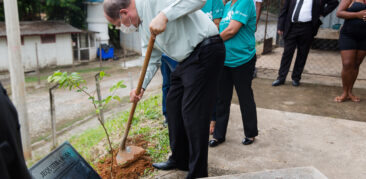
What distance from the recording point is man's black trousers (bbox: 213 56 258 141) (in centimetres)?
290

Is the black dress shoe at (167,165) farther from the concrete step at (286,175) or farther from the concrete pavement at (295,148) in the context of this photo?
the concrete step at (286,175)

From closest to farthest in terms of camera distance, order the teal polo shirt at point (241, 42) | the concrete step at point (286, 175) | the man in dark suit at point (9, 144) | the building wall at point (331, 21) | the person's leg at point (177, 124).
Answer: the man in dark suit at point (9, 144) → the concrete step at point (286, 175) → the person's leg at point (177, 124) → the teal polo shirt at point (241, 42) → the building wall at point (331, 21)

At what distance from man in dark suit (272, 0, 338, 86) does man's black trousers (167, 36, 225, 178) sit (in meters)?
3.31

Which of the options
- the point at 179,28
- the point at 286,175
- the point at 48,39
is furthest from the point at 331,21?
the point at 48,39

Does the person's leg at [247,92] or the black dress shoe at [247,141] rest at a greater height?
the person's leg at [247,92]

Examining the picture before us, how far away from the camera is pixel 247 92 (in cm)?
294

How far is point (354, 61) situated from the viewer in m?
4.14

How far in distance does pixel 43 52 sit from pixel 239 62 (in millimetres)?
17379

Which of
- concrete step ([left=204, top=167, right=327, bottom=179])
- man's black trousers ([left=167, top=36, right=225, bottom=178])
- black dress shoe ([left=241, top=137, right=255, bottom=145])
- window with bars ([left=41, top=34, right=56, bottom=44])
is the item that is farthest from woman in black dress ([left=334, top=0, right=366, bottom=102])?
window with bars ([left=41, top=34, right=56, bottom=44])

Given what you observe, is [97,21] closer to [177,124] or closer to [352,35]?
[352,35]

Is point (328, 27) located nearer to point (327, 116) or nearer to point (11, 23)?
point (327, 116)

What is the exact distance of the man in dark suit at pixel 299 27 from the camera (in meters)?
4.95

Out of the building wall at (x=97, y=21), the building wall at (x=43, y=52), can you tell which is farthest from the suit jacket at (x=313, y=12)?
the building wall at (x=97, y=21)

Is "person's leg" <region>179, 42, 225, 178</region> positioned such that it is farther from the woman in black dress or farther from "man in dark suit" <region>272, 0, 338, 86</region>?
"man in dark suit" <region>272, 0, 338, 86</region>
